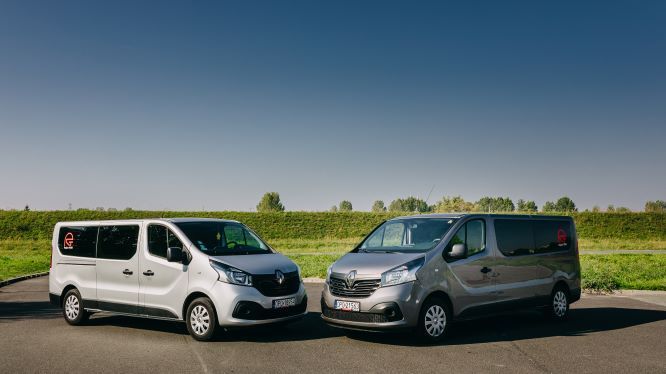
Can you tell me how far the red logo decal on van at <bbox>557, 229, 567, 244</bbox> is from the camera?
10.8 m

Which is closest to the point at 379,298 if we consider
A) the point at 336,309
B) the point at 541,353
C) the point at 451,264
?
the point at 336,309

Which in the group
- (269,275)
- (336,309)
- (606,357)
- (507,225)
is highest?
(507,225)

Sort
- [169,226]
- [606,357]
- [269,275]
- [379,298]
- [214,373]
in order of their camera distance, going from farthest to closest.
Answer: [169,226]
[269,275]
[379,298]
[606,357]
[214,373]

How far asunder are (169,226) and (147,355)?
90.5 inches

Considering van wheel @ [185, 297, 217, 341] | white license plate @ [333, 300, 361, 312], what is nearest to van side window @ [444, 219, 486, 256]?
white license plate @ [333, 300, 361, 312]

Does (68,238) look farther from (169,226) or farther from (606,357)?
(606,357)

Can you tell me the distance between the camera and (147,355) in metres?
7.61

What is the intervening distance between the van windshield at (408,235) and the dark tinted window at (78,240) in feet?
15.9

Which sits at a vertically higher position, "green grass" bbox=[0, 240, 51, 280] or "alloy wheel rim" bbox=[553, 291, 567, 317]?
"green grass" bbox=[0, 240, 51, 280]

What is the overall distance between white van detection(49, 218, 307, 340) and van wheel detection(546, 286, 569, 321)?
4549 mm

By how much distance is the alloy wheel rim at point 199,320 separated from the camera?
846 cm

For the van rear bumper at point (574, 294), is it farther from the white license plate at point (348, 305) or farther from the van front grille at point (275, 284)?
the van front grille at point (275, 284)

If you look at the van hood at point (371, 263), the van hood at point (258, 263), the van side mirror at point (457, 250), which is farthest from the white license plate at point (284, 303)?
the van side mirror at point (457, 250)

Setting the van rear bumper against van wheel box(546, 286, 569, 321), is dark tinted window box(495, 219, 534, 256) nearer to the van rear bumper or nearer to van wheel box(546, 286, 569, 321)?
van wheel box(546, 286, 569, 321)
